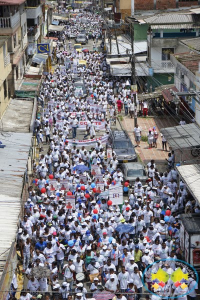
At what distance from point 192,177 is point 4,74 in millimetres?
12579

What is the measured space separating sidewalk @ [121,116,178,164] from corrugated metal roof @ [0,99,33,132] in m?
6.13

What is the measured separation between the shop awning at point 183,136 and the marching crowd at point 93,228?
133 cm

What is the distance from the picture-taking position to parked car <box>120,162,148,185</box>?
80.9ft

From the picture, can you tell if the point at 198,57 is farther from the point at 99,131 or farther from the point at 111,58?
the point at 111,58

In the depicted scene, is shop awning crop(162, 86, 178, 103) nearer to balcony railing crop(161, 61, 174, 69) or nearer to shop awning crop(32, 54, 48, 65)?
balcony railing crop(161, 61, 174, 69)

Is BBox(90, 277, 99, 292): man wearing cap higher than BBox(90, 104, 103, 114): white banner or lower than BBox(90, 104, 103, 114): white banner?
higher

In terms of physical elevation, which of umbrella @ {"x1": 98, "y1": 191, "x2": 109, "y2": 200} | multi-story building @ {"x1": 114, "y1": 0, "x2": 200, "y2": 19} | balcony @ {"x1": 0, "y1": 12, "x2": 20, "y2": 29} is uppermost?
balcony @ {"x1": 0, "y1": 12, "x2": 20, "y2": 29}

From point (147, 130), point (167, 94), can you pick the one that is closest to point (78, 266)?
point (147, 130)

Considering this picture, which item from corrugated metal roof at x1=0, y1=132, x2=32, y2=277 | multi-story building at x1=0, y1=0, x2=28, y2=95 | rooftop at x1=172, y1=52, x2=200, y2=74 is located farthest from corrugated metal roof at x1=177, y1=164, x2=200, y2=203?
multi-story building at x1=0, y1=0, x2=28, y2=95

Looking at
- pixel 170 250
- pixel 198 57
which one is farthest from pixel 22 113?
pixel 170 250

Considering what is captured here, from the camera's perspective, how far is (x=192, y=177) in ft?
68.7

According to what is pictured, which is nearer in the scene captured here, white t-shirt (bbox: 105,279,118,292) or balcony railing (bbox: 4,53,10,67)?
white t-shirt (bbox: 105,279,118,292)

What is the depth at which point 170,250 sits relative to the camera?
1792 cm

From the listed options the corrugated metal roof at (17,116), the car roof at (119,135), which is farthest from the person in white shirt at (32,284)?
the car roof at (119,135)
